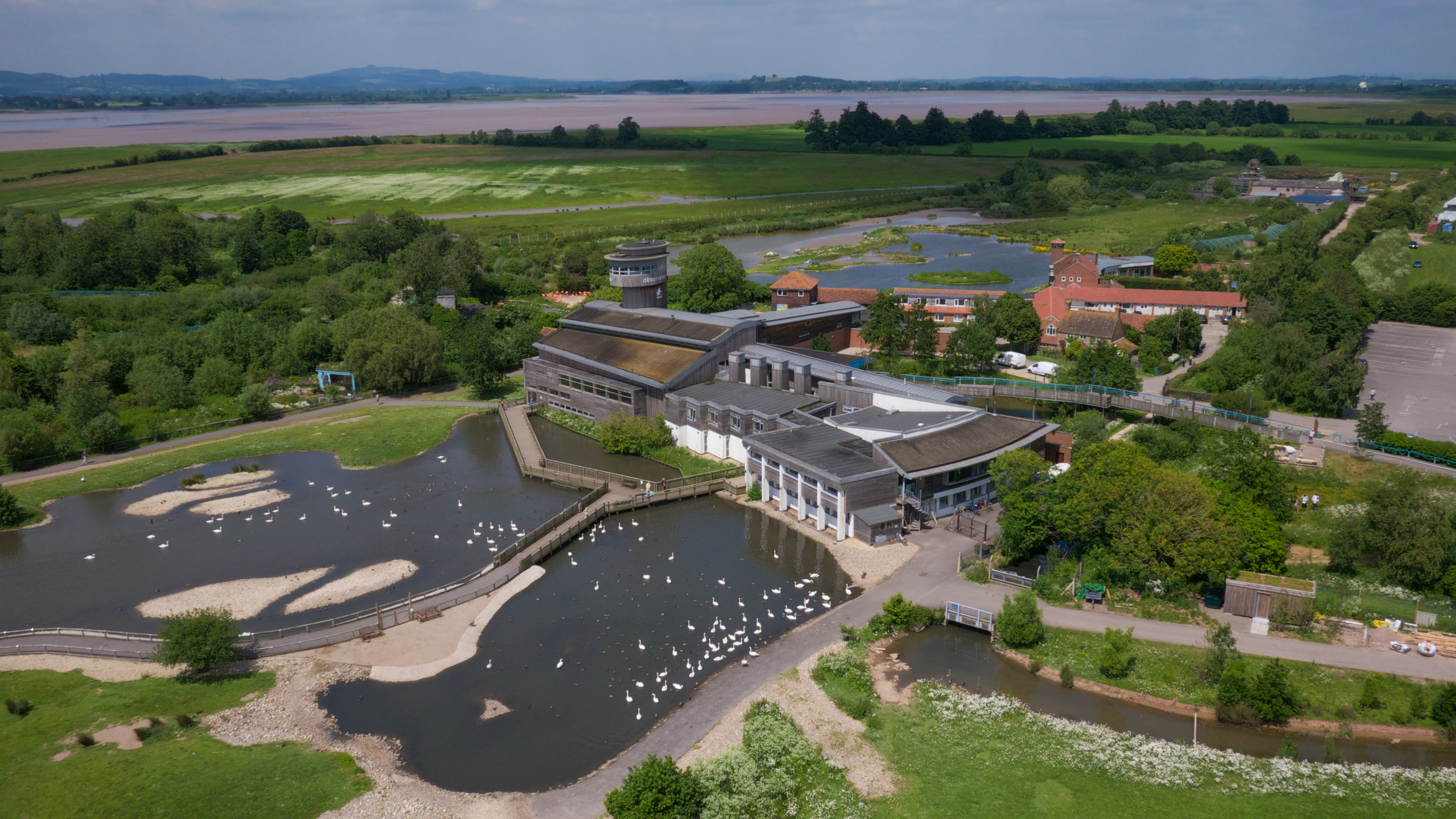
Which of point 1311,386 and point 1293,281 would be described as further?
point 1293,281

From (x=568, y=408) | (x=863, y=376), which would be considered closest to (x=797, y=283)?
(x=568, y=408)

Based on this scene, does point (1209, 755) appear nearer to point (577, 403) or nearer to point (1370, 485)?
point (1370, 485)

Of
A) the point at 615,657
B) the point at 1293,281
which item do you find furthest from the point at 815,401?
the point at 1293,281

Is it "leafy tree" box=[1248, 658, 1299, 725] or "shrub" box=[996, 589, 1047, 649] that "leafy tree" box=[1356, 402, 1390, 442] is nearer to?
"leafy tree" box=[1248, 658, 1299, 725]

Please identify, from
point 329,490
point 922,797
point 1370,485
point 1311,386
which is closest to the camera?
point 922,797

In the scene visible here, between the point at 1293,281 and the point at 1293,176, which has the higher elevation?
the point at 1293,176

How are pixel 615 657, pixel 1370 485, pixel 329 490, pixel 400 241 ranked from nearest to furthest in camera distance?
pixel 615 657 < pixel 1370 485 < pixel 329 490 < pixel 400 241

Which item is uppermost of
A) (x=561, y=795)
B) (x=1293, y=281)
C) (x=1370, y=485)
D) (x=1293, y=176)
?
(x=1293, y=176)

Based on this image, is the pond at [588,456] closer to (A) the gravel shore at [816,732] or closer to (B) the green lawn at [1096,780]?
(A) the gravel shore at [816,732]
